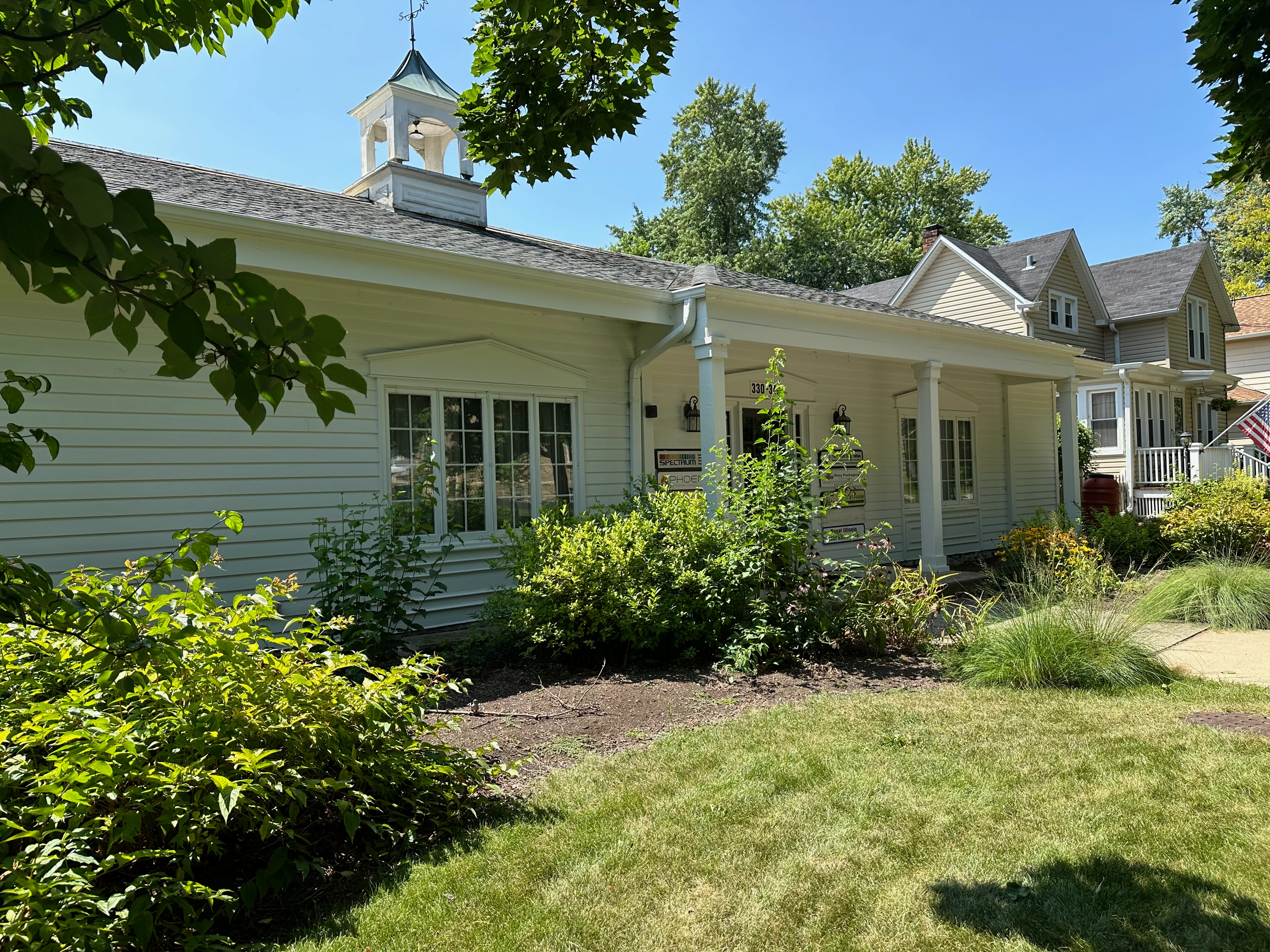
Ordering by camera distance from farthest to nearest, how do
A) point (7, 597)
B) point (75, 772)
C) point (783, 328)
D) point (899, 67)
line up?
point (899, 67) < point (783, 328) < point (75, 772) < point (7, 597)

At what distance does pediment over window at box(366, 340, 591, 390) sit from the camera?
7844mm

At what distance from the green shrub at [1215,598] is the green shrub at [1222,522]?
3298mm

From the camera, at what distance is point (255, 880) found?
2902 millimetres

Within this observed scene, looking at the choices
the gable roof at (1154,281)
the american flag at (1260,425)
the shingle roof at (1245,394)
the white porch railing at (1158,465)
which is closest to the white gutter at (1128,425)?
the white porch railing at (1158,465)

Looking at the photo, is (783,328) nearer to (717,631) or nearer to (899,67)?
(717,631)

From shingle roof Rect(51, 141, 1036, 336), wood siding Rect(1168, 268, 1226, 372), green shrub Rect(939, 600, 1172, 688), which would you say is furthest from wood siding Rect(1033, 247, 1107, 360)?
green shrub Rect(939, 600, 1172, 688)

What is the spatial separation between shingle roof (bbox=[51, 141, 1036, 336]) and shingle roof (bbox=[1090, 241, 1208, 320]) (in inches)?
648

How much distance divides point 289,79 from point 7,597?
24.4 ft

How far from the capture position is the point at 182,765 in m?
3.06

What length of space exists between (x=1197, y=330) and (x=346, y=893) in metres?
29.2

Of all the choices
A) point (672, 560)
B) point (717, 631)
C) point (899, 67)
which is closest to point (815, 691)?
point (717, 631)

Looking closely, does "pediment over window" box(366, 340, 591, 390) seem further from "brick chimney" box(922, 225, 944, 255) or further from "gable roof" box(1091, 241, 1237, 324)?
"gable roof" box(1091, 241, 1237, 324)

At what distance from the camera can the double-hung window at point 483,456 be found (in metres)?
7.96

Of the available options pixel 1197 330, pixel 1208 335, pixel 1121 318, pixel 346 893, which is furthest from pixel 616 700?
pixel 1208 335
